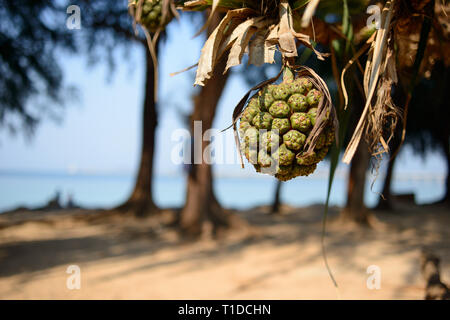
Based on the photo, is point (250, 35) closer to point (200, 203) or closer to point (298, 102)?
point (298, 102)

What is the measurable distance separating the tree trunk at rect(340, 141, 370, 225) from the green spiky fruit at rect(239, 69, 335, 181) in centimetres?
829

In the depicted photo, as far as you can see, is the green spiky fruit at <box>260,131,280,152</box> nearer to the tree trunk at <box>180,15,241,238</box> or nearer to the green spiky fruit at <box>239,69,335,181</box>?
the green spiky fruit at <box>239,69,335,181</box>

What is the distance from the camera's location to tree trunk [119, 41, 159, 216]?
9555 mm

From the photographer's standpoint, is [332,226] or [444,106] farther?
[444,106]

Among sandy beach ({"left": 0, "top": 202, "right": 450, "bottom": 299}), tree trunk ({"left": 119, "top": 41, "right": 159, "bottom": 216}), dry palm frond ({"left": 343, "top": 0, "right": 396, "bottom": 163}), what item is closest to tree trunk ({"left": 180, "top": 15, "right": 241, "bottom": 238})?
sandy beach ({"left": 0, "top": 202, "right": 450, "bottom": 299})

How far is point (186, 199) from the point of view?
7.65 meters

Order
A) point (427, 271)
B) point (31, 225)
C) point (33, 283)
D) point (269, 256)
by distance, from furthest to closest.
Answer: point (31, 225)
point (269, 256)
point (33, 283)
point (427, 271)

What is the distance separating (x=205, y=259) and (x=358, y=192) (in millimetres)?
4840

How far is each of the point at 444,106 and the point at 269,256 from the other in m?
8.13

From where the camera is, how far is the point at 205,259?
5.86 m

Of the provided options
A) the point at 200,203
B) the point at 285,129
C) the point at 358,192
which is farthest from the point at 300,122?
the point at 358,192

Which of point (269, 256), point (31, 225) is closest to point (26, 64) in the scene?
point (31, 225)

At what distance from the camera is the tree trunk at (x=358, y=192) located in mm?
8680
